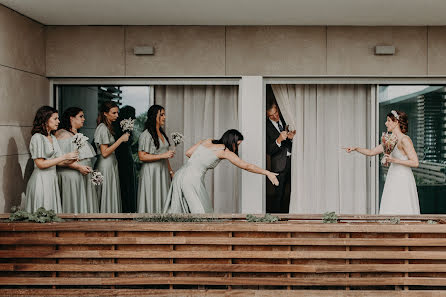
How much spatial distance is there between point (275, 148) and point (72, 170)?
8.24 feet

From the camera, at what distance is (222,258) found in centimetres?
358

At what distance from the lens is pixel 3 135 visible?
513 cm

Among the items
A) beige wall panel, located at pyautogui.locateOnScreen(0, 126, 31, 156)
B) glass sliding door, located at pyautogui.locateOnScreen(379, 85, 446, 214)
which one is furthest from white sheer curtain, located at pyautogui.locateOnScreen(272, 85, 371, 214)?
beige wall panel, located at pyautogui.locateOnScreen(0, 126, 31, 156)

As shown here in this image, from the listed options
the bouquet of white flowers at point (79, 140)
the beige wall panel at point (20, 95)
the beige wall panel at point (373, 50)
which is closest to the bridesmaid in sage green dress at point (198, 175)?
the bouquet of white flowers at point (79, 140)

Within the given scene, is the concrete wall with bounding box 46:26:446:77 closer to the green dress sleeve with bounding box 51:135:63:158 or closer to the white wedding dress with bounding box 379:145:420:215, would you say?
the white wedding dress with bounding box 379:145:420:215

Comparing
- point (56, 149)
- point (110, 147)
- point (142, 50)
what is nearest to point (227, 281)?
point (56, 149)

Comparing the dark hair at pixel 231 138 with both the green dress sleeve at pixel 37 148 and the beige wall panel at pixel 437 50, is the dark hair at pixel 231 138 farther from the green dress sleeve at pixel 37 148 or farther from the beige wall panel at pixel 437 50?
the beige wall panel at pixel 437 50

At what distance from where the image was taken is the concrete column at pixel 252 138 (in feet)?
19.7

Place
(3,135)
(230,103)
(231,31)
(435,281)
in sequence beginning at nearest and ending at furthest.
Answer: (435,281), (3,135), (231,31), (230,103)

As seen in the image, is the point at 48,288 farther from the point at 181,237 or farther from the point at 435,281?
the point at 435,281

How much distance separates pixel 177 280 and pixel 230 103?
3271 mm

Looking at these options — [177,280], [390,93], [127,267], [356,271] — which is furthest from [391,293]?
[390,93]

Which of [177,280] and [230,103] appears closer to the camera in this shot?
[177,280]

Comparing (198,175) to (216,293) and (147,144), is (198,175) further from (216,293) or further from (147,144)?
(216,293)
